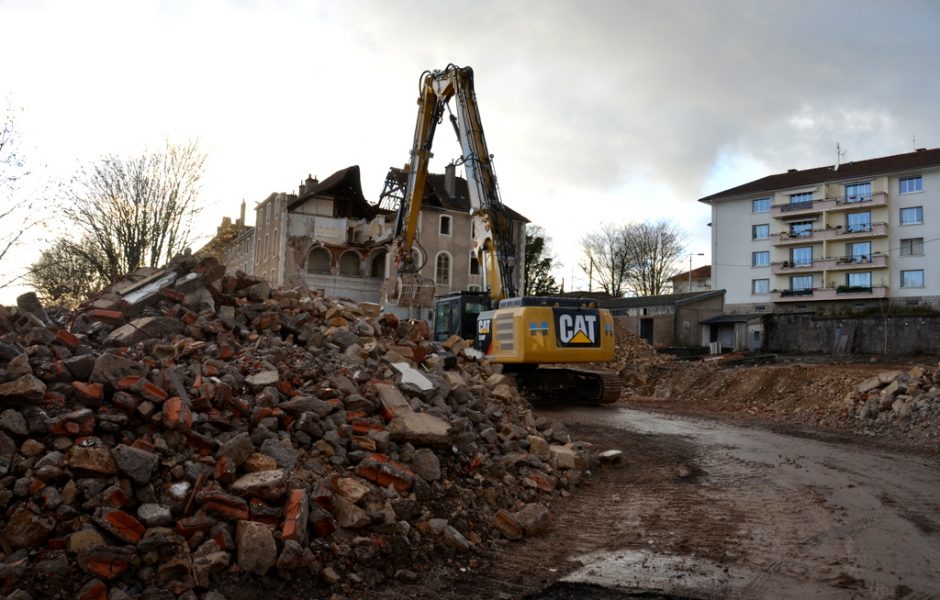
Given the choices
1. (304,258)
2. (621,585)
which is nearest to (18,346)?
(621,585)

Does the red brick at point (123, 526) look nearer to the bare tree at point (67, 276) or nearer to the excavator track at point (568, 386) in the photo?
the excavator track at point (568, 386)

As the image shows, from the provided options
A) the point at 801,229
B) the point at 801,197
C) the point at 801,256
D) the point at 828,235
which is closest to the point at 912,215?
the point at 828,235

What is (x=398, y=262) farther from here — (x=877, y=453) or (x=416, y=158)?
(x=877, y=453)

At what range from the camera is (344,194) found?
135 feet

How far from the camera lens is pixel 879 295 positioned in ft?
155

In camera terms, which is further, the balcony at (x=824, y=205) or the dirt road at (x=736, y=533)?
the balcony at (x=824, y=205)

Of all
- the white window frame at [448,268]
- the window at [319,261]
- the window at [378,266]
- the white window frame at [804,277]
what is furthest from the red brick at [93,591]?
the white window frame at [804,277]

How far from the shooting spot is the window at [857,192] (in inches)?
1895

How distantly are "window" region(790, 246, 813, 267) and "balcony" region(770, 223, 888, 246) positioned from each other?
0.82 metres

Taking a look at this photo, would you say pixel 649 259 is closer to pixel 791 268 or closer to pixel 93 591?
pixel 791 268

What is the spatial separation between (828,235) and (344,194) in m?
33.3

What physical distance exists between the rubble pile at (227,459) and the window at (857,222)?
47.7 metres

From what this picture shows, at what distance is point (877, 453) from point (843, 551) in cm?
588

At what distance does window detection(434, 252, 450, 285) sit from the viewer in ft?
142
